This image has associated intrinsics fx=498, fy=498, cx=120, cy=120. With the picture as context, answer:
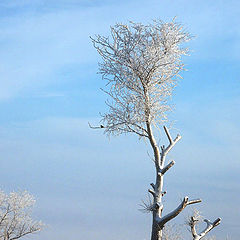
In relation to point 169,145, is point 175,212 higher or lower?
lower

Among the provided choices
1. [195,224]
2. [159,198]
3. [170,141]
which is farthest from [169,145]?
[195,224]

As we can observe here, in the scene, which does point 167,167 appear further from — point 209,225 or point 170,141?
point 209,225

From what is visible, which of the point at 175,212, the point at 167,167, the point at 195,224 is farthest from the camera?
the point at 195,224

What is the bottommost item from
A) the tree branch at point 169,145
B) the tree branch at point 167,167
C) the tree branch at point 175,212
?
the tree branch at point 175,212

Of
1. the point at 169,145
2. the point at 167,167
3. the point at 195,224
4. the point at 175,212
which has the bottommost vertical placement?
the point at 175,212

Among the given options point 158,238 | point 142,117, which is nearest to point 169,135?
point 142,117

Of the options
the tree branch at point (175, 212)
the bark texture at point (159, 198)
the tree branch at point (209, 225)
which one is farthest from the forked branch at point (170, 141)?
the tree branch at point (209, 225)

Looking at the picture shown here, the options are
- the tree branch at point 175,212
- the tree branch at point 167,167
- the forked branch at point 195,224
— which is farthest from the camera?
the forked branch at point 195,224

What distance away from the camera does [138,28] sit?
11.9 m

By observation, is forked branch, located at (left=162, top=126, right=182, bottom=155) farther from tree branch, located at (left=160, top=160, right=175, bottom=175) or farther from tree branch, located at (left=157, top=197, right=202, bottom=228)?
tree branch, located at (left=157, top=197, right=202, bottom=228)

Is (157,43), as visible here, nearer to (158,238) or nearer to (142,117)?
(142,117)

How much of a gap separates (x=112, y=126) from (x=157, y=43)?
7.41 feet

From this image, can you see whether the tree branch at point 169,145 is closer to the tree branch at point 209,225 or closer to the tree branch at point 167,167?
the tree branch at point 167,167

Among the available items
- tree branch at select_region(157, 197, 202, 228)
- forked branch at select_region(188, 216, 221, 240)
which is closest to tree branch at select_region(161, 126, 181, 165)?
tree branch at select_region(157, 197, 202, 228)
